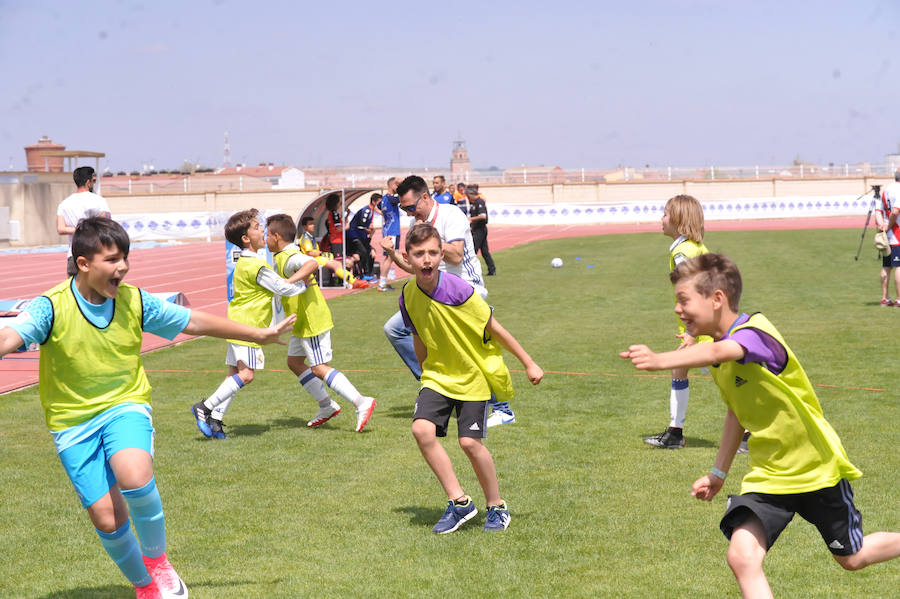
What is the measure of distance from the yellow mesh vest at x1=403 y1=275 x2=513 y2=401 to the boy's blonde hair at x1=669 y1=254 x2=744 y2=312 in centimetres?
204

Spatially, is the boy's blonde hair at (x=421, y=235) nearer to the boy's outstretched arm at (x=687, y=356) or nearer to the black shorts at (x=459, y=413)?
the black shorts at (x=459, y=413)

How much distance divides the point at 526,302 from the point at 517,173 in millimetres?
45123

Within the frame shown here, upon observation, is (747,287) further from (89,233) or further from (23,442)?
(89,233)

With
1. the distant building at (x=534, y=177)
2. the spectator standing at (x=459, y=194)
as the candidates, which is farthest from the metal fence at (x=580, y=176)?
the spectator standing at (x=459, y=194)

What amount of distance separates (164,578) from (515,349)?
2151mm

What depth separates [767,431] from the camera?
3.89 m

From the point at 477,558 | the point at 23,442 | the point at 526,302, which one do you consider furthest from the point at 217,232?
the point at 477,558

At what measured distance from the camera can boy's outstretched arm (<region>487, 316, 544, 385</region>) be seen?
18.1 ft

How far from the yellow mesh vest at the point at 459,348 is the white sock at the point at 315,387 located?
2990 millimetres

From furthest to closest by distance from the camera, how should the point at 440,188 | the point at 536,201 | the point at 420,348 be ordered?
the point at 536,201
the point at 440,188
the point at 420,348

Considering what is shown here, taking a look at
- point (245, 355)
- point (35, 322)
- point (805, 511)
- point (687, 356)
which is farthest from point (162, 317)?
point (245, 355)

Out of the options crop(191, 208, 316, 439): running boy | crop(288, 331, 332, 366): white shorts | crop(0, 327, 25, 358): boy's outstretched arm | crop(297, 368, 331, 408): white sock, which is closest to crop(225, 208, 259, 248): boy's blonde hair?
crop(191, 208, 316, 439): running boy

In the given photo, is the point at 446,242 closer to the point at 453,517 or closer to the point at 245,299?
the point at 245,299

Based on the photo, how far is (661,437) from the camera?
772 centimetres
